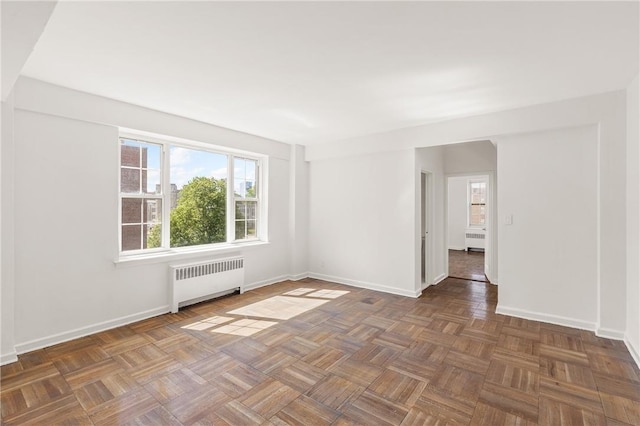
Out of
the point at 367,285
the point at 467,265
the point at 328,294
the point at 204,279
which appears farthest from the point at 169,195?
the point at 467,265

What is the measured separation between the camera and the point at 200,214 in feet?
15.4

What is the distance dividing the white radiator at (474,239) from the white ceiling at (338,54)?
21.2 ft

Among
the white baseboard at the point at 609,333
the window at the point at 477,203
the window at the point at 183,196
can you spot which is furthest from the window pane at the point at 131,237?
the window at the point at 477,203

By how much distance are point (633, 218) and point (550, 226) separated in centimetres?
73

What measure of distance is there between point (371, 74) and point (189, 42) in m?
1.55

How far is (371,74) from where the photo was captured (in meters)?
2.76

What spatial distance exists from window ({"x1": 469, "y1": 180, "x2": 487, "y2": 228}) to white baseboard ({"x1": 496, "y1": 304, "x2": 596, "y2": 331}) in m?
6.30

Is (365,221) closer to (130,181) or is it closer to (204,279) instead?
(204,279)

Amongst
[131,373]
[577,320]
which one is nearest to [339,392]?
[131,373]

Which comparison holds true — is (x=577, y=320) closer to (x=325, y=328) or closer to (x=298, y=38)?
(x=325, y=328)

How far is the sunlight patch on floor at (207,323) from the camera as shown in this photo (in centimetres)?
348

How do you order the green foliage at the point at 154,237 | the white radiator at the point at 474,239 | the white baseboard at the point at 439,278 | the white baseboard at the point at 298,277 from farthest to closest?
the white radiator at the point at 474,239, the white baseboard at the point at 298,277, the white baseboard at the point at 439,278, the green foliage at the point at 154,237

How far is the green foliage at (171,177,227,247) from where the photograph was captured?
173 inches

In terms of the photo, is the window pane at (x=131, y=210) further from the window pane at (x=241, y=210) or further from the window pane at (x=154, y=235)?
the window pane at (x=241, y=210)
